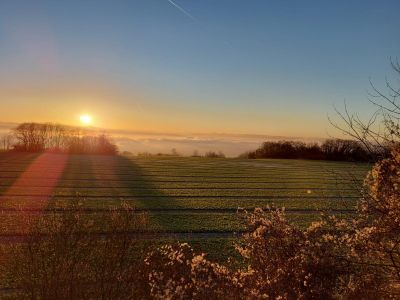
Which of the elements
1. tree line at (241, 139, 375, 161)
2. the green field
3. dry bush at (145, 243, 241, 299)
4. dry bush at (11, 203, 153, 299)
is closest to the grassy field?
the green field

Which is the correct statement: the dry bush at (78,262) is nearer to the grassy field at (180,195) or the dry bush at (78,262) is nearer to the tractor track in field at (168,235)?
the grassy field at (180,195)

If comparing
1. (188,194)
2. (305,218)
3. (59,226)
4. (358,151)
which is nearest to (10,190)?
(188,194)

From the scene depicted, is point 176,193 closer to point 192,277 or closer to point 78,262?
point 192,277

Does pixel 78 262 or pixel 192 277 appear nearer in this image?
pixel 78 262

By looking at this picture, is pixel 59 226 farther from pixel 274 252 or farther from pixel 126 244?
pixel 274 252

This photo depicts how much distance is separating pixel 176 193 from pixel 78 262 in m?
18.4

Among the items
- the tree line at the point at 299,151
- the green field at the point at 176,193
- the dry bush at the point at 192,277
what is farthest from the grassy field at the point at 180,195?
the tree line at the point at 299,151

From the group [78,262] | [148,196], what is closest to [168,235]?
[78,262]

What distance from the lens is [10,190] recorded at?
81.3 ft

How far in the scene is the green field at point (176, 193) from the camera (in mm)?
18078

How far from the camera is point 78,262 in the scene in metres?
7.50

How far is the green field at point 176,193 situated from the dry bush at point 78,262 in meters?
0.74

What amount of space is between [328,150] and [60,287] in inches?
2333

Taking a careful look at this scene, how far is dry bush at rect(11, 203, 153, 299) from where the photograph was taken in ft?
24.1
